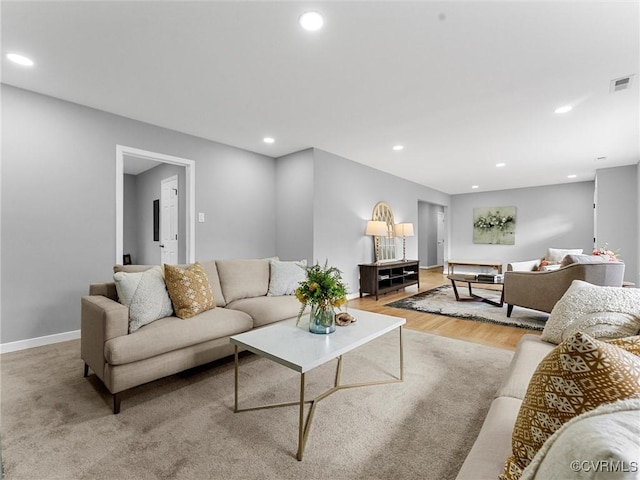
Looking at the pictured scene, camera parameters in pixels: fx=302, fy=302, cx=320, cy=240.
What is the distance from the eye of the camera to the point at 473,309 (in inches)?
172

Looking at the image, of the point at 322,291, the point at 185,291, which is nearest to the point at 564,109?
the point at 322,291

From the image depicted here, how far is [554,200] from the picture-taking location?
25.5ft

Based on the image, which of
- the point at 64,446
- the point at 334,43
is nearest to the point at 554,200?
the point at 334,43

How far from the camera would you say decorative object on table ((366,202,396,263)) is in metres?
5.78

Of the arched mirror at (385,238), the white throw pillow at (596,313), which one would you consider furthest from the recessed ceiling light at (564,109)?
the arched mirror at (385,238)

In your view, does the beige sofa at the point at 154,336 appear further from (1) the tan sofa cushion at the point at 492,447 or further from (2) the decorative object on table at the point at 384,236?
(2) the decorative object on table at the point at 384,236

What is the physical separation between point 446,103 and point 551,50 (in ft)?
3.17

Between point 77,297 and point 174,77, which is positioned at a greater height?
point 174,77

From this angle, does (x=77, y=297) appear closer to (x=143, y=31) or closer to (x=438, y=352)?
(x=143, y=31)

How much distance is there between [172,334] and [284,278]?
4.44 feet

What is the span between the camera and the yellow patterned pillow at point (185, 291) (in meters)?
2.32

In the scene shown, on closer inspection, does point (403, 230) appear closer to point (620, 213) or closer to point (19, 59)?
point (620, 213)

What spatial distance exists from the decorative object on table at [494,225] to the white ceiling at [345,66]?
4.39 meters

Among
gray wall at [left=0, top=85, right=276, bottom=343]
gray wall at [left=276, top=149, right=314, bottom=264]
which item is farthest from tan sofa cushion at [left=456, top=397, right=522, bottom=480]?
gray wall at [left=0, top=85, right=276, bottom=343]
